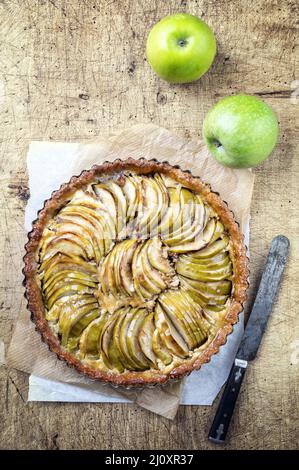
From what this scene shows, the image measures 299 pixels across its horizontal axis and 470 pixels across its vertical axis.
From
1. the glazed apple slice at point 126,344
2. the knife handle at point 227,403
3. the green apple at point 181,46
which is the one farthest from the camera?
the knife handle at point 227,403

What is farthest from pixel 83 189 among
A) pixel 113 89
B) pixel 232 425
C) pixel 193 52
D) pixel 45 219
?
pixel 232 425

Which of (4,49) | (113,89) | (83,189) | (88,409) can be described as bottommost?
(88,409)

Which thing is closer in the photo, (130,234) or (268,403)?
(130,234)

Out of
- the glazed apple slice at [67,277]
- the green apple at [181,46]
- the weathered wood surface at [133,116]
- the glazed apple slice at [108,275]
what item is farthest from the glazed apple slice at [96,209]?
the green apple at [181,46]

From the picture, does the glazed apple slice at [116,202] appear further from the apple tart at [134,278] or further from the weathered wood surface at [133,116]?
the weathered wood surface at [133,116]

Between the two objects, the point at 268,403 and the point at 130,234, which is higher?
the point at 130,234

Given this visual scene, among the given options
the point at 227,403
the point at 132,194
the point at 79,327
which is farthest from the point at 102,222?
the point at 227,403
